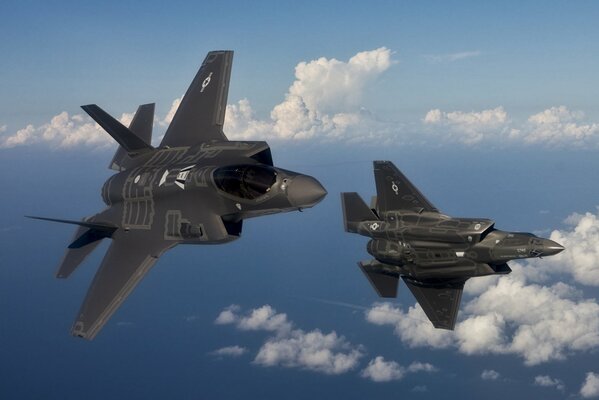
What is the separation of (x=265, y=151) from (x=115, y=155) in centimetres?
1022

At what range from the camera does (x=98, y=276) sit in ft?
72.1

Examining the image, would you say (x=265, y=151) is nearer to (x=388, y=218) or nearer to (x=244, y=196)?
(x=244, y=196)

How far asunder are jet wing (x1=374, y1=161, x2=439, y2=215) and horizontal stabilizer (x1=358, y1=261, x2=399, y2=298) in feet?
8.87

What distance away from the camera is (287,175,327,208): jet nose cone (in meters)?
19.7

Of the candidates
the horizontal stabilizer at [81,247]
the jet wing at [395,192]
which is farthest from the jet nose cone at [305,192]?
the horizontal stabilizer at [81,247]

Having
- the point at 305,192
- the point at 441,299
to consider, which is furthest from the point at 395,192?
the point at 305,192

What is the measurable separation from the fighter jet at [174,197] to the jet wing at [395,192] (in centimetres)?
593

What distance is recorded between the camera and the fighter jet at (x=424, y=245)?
902 inches

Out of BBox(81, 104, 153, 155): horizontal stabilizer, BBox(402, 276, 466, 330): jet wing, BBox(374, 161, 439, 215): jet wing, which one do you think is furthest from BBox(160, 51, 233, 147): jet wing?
BBox(402, 276, 466, 330): jet wing

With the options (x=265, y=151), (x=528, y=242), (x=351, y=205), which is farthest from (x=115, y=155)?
(x=528, y=242)

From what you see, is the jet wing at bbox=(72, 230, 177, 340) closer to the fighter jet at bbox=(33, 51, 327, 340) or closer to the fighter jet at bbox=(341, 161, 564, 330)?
the fighter jet at bbox=(33, 51, 327, 340)

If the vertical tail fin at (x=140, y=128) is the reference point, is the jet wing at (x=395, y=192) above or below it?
below

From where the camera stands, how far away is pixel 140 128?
28.8 m

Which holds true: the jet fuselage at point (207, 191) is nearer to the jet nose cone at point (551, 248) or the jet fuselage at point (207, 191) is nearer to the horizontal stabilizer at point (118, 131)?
the horizontal stabilizer at point (118, 131)
